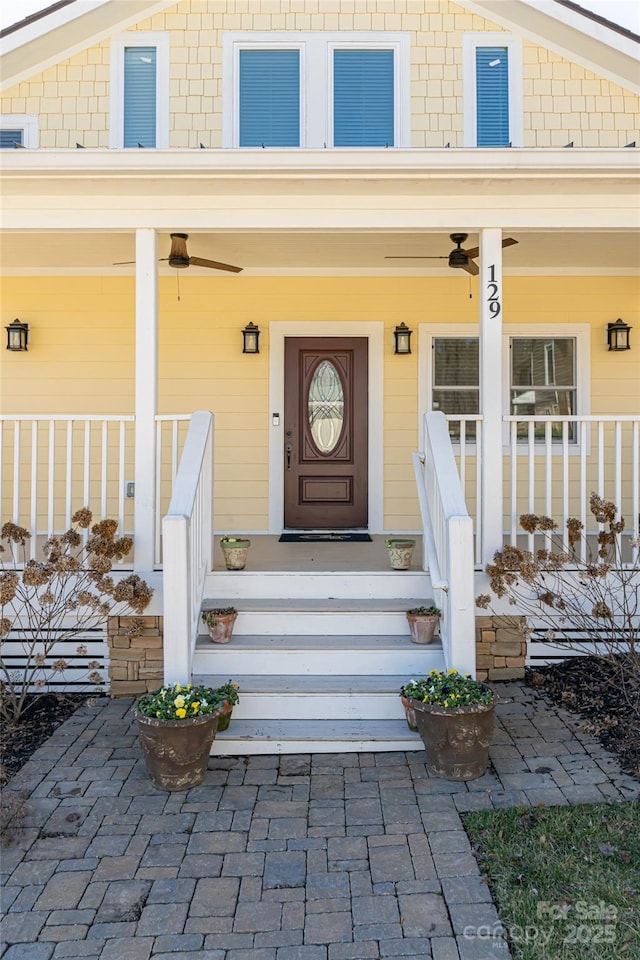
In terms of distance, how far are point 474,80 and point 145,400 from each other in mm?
4590

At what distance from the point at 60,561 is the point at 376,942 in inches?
104

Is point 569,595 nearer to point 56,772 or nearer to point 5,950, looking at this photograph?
point 56,772

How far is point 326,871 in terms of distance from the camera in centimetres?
241

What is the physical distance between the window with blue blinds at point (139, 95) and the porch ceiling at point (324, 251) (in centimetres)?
130

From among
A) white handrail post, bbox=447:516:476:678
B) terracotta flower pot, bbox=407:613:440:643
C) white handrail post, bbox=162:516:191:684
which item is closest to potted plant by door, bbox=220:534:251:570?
white handrail post, bbox=162:516:191:684

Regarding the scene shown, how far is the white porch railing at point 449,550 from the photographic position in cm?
346

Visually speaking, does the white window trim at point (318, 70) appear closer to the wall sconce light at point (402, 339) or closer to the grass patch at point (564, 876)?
the wall sconce light at point (402, 339)

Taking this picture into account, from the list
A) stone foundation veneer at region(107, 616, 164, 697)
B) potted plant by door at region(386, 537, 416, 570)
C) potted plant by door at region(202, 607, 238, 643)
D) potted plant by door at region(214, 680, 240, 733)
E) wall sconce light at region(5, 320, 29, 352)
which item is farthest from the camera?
wall sconce light at region(5, 320, 29, 352)

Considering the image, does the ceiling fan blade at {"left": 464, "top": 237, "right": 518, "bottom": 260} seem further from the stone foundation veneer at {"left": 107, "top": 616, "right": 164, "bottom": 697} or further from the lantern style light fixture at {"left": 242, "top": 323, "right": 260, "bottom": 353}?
the stone foundation veneer at {"left": 107, "top": 616, "right": 164, "bottom": 697}

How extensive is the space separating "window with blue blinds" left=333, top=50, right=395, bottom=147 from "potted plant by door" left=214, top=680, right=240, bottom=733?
5138 mm

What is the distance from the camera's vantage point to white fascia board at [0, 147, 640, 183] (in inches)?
159

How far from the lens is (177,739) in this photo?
294 centimetres

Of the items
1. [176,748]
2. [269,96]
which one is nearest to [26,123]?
[269,96]

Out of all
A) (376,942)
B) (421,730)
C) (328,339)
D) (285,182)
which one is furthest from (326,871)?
(328,339)
